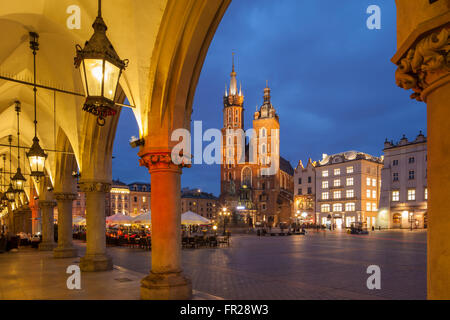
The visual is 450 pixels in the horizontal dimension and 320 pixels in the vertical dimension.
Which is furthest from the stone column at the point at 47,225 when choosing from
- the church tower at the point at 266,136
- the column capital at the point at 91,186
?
the church tower at the point at 266,136

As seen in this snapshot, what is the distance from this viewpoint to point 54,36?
10.6 m

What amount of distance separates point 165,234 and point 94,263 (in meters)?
5.72

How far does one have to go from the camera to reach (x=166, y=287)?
6.83 metres

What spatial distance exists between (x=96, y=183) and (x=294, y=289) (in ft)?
24.8

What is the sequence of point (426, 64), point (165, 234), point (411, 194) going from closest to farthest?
point (426, 64)
point (165, 234)
point (411, 194)

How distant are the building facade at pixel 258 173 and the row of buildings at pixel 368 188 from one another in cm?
1116

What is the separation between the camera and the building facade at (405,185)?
50688 mm

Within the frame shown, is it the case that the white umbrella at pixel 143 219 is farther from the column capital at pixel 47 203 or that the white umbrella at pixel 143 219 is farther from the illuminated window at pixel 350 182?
the illuminated window at pixel 350 182

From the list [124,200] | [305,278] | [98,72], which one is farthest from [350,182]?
[98,72]

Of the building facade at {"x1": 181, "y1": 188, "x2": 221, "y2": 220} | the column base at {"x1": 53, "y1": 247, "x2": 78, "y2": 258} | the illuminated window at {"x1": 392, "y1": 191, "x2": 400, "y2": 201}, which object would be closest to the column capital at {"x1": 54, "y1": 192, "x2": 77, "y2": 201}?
the column base at {"x1": 53, "y1": 247, "x2": 78, "y2": 258}

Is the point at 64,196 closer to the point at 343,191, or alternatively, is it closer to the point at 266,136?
the point at 343,191

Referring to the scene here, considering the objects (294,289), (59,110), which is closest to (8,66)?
(59,110)

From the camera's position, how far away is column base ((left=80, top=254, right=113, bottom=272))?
11195mm
